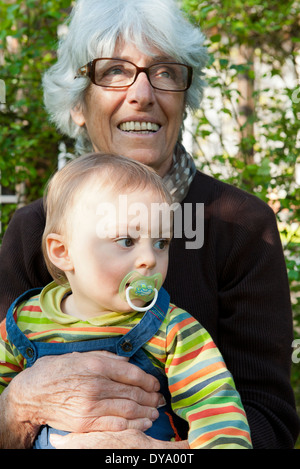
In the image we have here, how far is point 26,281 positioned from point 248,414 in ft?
3.23

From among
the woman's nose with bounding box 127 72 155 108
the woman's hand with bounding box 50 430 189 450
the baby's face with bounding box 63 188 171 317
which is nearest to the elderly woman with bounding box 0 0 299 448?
the woman's nose with bounding box 127 72 155 108

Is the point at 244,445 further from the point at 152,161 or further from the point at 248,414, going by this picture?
the point at 152,161

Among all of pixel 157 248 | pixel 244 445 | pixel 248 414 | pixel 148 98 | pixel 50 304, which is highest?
pixel 148 98

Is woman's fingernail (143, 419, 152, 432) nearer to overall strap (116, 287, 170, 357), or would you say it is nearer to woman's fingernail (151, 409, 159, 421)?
woman's fingernail (151, 409, 159, 421)

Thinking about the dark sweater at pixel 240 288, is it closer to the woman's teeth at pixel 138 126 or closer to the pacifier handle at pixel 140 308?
the woman's teeth at pixel 138 126

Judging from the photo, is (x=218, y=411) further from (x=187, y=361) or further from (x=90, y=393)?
(x=90, y=393)

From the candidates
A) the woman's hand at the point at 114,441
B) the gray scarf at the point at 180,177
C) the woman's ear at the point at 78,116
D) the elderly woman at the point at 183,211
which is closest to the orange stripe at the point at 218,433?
the woman's hand at the point at 114,441

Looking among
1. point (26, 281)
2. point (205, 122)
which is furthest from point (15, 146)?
point (26, 281)

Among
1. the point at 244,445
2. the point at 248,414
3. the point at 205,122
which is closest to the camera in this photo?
the point at 244,445

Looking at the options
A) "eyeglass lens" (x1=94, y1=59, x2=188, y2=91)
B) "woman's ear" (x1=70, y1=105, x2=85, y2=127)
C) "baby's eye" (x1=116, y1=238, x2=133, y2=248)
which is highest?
"eyeglass lens" (x1=94, y1=59, x2=188, y2=91)

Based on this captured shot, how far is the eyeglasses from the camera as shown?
2.44 meters

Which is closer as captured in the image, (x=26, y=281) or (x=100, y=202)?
(x=100, y=202)

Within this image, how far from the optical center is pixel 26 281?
8.11 ft

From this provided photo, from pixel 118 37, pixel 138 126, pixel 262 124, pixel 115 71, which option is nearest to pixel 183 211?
pixel 138 126
